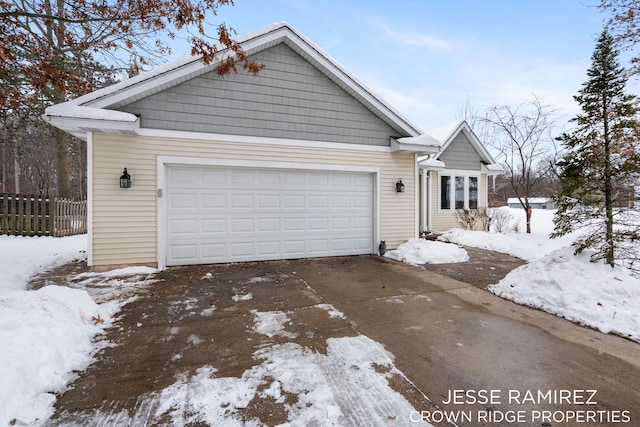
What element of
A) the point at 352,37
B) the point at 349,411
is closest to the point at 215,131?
the point at 349,411

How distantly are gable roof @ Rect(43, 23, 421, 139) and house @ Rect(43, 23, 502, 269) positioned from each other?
0.02m

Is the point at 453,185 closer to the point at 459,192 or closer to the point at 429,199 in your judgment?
the point at 459,192

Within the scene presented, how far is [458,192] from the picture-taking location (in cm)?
1293

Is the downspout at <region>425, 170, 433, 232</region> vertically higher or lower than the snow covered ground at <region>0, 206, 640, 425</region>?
higher

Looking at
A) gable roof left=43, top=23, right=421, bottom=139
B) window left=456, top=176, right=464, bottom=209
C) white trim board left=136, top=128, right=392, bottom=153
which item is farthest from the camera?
window left=456, top=176, right=464, bottom=209

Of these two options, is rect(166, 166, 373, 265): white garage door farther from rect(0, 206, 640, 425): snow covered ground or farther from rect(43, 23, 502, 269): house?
rect(0, 206, 640, 425): snow covered ground

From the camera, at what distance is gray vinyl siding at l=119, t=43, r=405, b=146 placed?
617cm

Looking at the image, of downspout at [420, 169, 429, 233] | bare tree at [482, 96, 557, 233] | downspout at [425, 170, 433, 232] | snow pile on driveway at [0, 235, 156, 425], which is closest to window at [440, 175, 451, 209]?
downspout at [425, 170, 433, 232]

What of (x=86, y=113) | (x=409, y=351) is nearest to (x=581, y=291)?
(x=409, y=351)

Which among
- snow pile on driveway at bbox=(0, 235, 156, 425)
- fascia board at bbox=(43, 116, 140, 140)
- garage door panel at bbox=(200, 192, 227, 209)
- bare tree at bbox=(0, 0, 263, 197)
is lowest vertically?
snow pile on driveway at bbox=(0, 235, 156, 425)

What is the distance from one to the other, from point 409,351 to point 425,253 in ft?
16.1

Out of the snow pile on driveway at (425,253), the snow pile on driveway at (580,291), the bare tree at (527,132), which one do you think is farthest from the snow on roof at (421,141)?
the bare tree at (527,132)

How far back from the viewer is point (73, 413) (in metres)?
1.94

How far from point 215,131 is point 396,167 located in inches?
189
